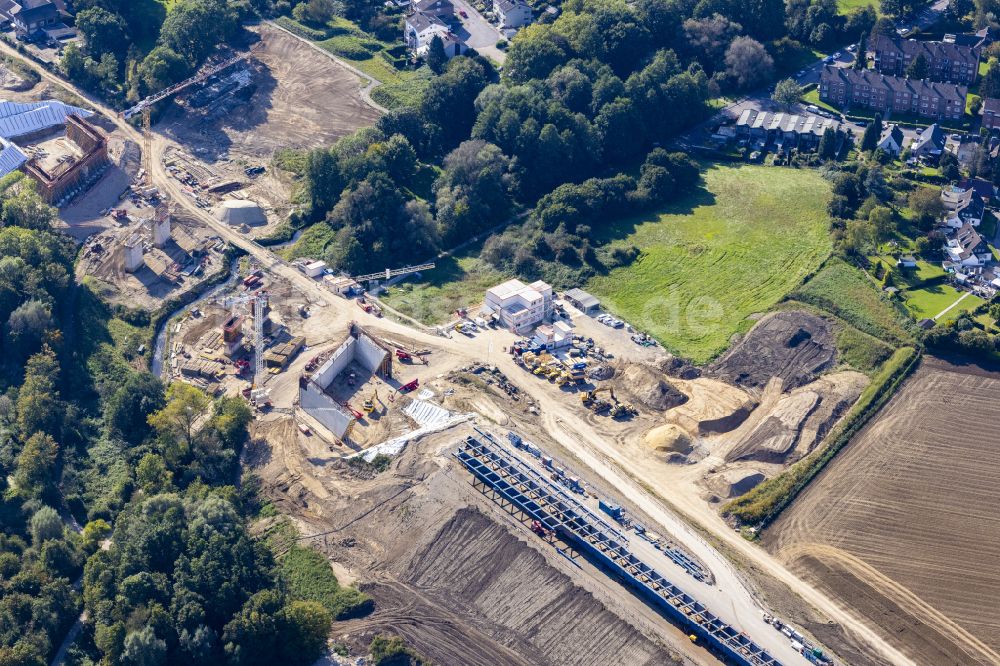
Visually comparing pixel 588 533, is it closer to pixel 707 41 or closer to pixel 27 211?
pixel 27 211

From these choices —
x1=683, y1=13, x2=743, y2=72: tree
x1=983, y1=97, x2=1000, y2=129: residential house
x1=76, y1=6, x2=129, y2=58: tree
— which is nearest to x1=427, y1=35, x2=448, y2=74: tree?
x1=683, y1=13, x2=743, y2=72: tree

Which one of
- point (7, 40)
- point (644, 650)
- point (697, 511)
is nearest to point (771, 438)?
point (697, 511)

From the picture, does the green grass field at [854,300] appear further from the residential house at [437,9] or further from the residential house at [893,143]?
the residential house at [437,9]

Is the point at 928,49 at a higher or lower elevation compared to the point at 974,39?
lower

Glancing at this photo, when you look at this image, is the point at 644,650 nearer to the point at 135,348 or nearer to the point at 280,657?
the point at 280,657

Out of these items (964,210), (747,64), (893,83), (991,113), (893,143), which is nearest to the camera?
(964,210)

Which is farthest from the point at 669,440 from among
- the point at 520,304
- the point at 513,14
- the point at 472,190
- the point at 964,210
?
the point at 513,14
